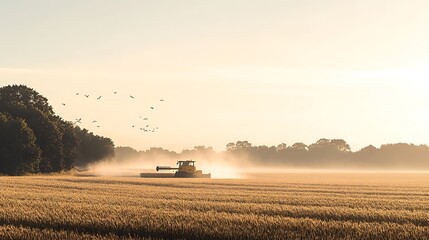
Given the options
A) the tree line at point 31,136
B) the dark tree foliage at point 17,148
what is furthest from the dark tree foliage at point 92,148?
the dark tree foliage at point 17,148

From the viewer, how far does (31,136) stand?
78.2 metres

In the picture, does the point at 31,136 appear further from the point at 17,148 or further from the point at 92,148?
the point at 92,148

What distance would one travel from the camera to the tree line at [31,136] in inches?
3024

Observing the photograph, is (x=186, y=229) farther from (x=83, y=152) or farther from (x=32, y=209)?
(x=83, y=152)

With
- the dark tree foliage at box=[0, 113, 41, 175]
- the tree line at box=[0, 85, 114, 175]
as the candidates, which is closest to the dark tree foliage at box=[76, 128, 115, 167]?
the tree line at box=[0, 85, 114, 175]

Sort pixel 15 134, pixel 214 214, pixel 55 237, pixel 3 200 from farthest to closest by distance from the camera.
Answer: pixel 15 134
pixel 3 200
pixel 214 214
pixel 55 237

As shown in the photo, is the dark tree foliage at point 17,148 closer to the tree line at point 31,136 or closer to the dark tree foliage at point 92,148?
the tree line at point 31,136

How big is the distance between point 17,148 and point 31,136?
8.48 feet

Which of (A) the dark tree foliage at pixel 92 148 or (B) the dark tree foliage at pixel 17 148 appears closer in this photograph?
(B) the dark tree foliage at pixel 17 148

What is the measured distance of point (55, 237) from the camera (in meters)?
18.0

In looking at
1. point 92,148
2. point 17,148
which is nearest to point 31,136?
point 17,148

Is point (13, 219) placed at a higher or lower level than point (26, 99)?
lower

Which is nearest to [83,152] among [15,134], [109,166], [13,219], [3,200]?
[109,166]

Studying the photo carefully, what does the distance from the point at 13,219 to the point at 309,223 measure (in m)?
11.0
